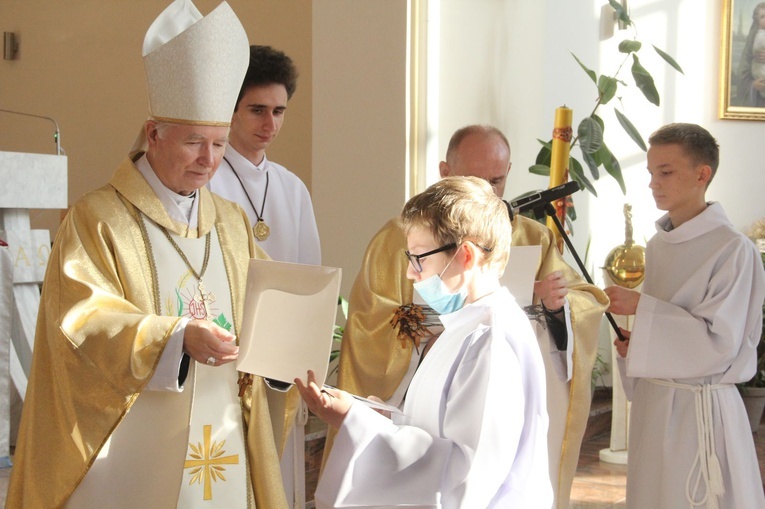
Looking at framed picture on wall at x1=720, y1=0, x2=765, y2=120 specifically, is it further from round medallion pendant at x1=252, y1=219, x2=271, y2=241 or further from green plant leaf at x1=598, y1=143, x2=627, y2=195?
round medallion pendant at x1=252, y1=219, x2=271, y2=241

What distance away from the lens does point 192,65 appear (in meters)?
2.67

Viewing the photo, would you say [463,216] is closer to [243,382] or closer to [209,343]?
[209,343]

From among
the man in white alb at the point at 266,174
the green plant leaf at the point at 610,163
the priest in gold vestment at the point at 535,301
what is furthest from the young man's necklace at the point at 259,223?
the green plant leaf at the point at 610,163

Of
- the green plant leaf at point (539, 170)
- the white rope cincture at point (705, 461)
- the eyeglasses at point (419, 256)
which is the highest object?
the green plant leaf at point (539, 170)

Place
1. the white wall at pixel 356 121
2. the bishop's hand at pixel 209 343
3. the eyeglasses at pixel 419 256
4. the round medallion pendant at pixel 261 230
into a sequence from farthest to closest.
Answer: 1. the white wall at pixel 356 121
2. the round medallion pendant at pixel 261 230
3. the bishop's hand at pixel 209 343
4. the eyeglasses at pixel 419 256

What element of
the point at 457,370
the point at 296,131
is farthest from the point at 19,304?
the point at 457,370

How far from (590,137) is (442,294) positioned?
4.14 metres

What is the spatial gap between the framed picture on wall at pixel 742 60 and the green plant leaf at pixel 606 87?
1830 mm

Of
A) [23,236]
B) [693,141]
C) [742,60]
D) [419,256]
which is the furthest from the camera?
[742,60]

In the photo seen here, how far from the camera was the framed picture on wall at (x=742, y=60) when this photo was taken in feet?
24.5

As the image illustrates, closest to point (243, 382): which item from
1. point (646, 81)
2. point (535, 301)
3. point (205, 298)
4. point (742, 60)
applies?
point (205, 298)

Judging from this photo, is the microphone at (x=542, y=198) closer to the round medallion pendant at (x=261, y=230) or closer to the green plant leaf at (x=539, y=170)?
the round medallion pendant at (x=261, y=230)

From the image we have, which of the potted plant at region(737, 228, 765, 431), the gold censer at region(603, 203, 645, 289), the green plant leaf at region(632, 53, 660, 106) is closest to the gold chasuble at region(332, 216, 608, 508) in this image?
the gold censer at region(603, 203, 645, 289)

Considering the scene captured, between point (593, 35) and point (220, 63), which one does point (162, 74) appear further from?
point (593, 35)
